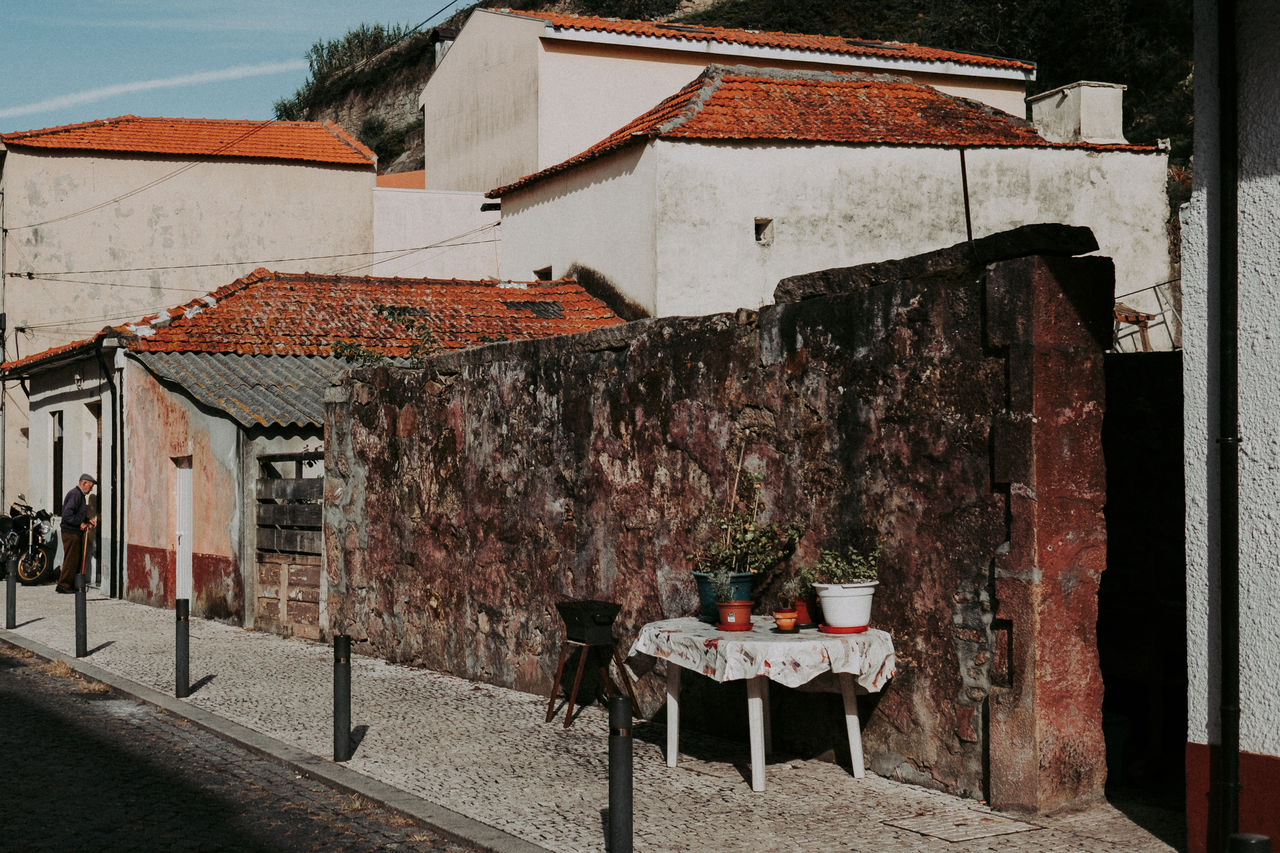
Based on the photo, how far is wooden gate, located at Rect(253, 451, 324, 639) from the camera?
1420cm

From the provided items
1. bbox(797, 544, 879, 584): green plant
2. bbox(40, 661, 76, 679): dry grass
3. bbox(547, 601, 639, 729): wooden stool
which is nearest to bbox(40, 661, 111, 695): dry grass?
bbox(40, 661, 76, 679): dry grass

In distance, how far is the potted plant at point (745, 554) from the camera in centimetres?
759

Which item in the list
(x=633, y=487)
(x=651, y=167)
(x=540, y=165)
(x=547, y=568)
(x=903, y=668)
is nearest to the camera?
(x=903, y=668)

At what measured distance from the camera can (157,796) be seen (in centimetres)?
729

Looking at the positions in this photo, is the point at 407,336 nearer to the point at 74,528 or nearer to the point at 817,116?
the point at 74,528

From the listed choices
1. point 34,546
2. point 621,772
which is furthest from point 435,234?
point 621,772

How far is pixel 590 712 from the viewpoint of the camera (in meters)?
9.46

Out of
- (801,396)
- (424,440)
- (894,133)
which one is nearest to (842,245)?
(894,133)

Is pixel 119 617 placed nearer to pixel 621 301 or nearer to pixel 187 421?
pixel 187 421

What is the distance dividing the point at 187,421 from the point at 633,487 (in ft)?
32.0

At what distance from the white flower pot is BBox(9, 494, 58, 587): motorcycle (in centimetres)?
1859

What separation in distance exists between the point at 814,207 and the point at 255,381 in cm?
862

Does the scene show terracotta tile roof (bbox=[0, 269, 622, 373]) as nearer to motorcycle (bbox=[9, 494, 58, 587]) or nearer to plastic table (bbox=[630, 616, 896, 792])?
motorcycle (bbox=[9, 494, 58, 587])

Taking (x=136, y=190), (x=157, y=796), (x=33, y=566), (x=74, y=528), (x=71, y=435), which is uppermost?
(x=136, y=190)
